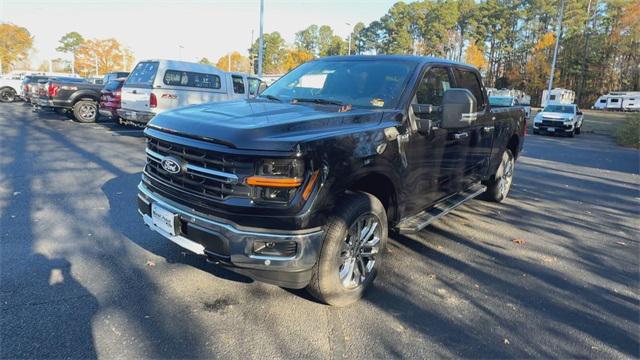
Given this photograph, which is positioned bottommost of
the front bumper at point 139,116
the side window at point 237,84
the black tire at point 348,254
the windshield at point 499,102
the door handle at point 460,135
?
the black tire at point 348,254

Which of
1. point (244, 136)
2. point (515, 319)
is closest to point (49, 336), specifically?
point (244, 136)

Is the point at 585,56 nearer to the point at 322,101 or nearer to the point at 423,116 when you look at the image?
the point at 423,116

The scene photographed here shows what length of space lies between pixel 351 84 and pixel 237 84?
9826 millimetres

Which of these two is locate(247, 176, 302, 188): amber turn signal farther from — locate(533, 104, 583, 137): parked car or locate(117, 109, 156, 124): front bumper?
locate(533, 104, 583, 137): parked car

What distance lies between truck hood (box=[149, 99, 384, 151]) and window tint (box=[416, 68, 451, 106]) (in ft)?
2.36

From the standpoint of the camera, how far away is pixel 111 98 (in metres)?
13.2

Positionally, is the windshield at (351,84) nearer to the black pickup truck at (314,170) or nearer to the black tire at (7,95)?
the black pickup truck at (314,170)

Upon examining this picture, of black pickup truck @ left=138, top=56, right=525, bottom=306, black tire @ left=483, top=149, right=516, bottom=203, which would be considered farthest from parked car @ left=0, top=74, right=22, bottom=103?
black tire @ left=483, top=149, right=516, bottom=203

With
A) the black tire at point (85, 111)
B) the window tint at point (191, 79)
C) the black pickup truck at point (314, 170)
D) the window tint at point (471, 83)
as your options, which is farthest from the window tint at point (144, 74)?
the window tint at point (471, 83)

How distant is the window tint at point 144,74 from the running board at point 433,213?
9020mm

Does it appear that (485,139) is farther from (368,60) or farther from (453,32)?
(453,32)

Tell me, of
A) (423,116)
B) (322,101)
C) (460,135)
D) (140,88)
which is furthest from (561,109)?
(322,101)

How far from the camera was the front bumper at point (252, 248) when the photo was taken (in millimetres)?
2684

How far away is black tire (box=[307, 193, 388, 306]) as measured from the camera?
2.94 metres
